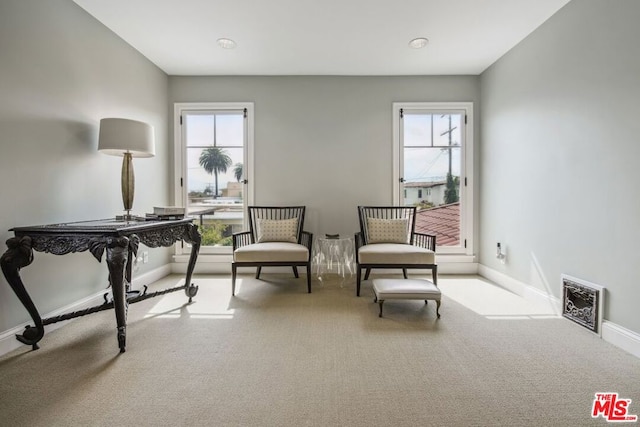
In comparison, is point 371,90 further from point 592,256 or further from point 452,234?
point 592,256

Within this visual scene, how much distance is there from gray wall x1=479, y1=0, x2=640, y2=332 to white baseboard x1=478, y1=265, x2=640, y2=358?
2.2 inches

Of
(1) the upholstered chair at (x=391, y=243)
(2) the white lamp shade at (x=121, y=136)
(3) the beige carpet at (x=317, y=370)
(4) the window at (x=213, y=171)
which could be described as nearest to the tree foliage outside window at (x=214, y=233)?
(4) the window at (x=213, y=171)

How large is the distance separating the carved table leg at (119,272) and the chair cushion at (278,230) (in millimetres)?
1664

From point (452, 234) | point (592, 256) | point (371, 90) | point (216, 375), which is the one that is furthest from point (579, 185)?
point (216, 375)

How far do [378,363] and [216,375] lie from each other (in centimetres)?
95

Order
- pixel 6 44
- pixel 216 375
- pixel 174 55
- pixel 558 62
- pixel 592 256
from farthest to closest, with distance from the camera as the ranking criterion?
pixel 174 55, pixel 558 62, pixel 592 256, pixel 6 44, pixel 216 375

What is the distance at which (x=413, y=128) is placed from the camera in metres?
4.00

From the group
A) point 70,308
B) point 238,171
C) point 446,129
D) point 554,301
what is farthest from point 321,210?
point 70,308

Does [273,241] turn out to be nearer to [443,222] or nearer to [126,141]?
[126,141]

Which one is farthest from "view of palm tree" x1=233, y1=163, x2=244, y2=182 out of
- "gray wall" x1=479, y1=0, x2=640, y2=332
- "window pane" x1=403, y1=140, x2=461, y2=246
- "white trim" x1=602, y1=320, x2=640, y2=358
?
"white trim" x1=602, y1=320, x2=640, y2=358

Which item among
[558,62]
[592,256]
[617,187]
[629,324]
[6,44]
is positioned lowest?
[629,324]

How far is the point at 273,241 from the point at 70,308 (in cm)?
188

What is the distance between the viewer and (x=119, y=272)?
1.92m

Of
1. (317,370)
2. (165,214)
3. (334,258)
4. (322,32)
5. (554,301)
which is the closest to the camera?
(317,370)
